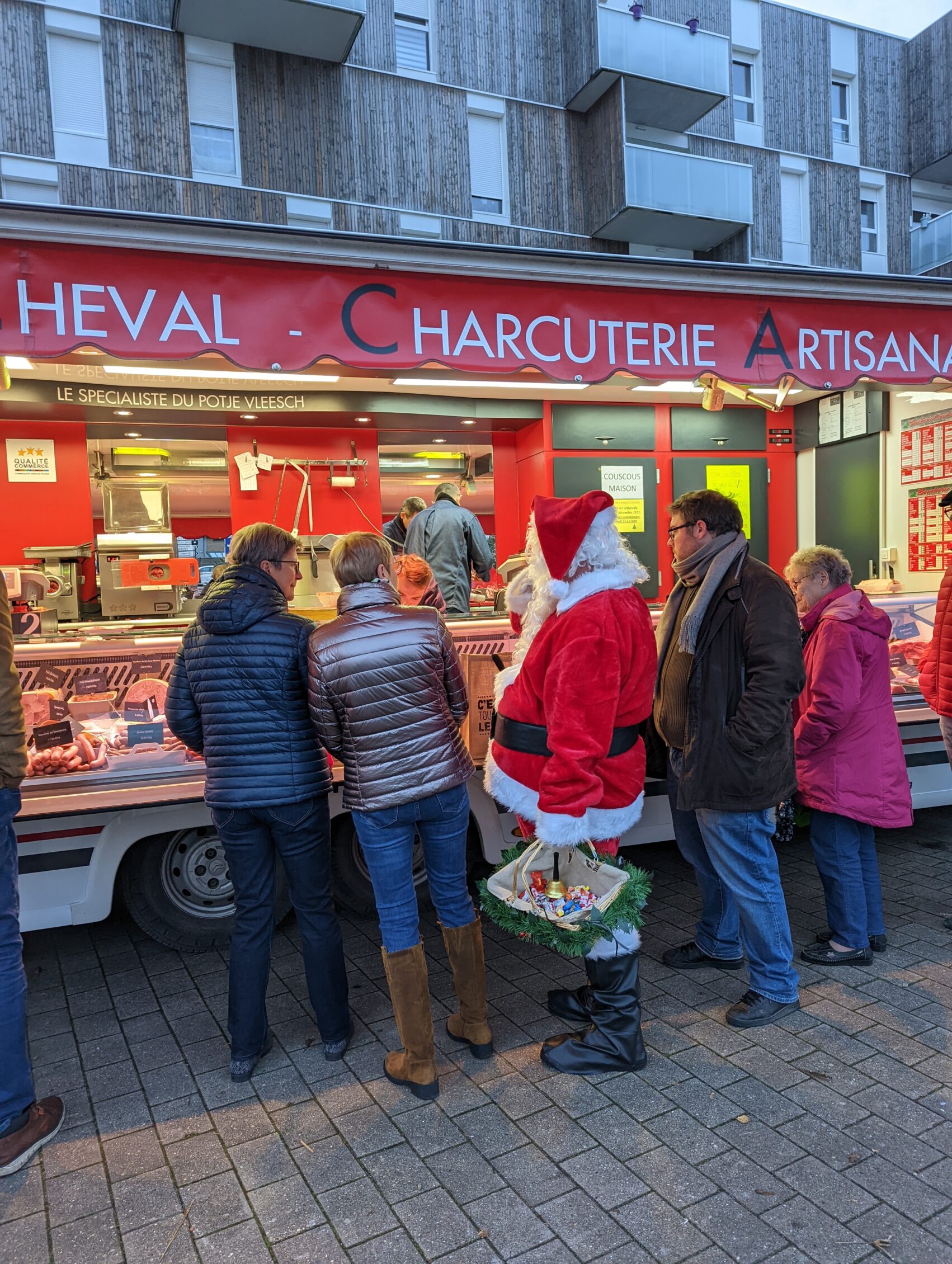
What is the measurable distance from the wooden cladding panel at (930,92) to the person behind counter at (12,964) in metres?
19.3

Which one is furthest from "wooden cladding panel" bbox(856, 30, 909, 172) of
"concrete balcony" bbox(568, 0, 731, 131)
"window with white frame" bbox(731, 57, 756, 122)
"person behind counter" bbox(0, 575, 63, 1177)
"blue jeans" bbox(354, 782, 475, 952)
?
"person behind counter" bbox(0, 575, 63, 1177)

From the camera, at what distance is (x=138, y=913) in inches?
146

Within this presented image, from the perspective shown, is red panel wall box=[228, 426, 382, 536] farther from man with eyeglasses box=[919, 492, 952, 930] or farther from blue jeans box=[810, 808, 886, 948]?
blue jeans box=[810, 808, 886, 948]

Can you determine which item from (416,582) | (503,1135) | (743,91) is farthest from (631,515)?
(743,91)

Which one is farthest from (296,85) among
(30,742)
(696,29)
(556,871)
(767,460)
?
(556,871)

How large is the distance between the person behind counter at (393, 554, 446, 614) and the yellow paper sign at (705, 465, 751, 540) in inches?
191

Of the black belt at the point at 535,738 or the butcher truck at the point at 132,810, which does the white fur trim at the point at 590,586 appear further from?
the butcher truck at the point at 132,810

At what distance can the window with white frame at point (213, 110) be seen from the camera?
36.8ft

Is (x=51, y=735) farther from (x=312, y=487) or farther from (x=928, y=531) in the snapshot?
(x=928, y=531)

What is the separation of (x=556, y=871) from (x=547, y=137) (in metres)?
14.4

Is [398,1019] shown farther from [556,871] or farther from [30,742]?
[30,742]

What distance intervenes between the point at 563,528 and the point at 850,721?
66.0 inches

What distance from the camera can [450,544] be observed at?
18.7 feet

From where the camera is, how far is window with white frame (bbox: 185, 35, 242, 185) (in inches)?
441
